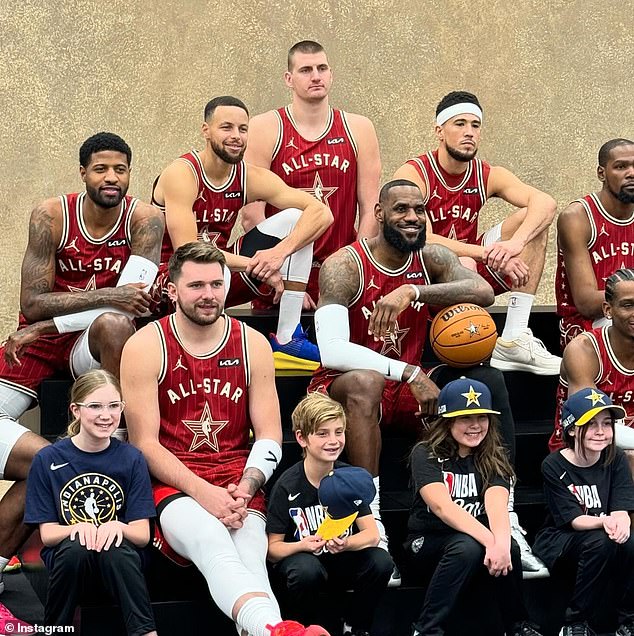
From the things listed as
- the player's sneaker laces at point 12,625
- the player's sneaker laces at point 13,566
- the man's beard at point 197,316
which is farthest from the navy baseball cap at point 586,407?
the player's sneaker laces at point 13,566

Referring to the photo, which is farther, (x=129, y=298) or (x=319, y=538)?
(x=129, y=298)

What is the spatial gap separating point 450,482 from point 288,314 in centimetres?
131

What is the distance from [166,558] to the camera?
453 centimetres

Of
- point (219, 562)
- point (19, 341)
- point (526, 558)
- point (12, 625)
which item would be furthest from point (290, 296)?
point (12, 625)

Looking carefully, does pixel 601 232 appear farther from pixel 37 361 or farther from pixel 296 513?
pixel 37 361

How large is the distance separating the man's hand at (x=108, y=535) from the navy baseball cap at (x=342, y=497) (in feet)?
2.21

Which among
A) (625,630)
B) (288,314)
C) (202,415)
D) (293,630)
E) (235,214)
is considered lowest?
(625,630)

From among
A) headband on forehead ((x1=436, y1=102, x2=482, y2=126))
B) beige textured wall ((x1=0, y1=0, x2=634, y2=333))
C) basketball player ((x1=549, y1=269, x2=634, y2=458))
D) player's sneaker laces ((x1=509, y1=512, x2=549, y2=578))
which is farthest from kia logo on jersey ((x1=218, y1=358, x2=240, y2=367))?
beige textured wall ((x1=0, y1=0, x2=634, y2=333))

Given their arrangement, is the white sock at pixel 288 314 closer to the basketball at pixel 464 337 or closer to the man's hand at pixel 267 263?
the man's hand at pixel 267 263

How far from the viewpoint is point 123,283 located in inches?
204

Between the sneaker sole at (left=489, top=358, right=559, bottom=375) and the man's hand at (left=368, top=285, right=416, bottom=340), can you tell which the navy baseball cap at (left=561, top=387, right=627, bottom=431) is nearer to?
the man's hand at (left=368, top=285, right=416, bottom=340)

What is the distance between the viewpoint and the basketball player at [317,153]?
20.1 feet

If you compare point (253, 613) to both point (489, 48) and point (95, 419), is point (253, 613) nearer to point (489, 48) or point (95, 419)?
point (95, 419)

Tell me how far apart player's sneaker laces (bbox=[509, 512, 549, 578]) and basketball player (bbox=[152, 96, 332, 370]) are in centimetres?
120
